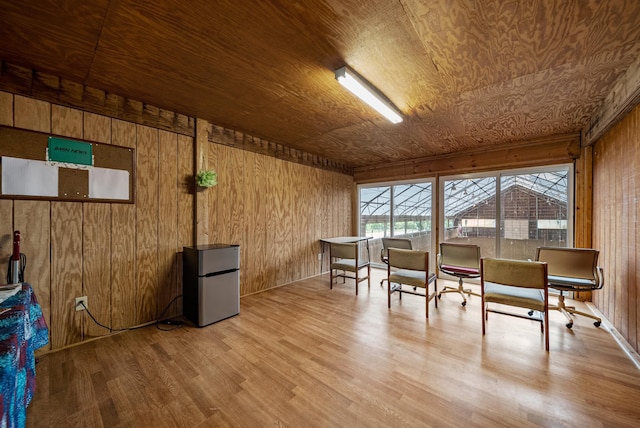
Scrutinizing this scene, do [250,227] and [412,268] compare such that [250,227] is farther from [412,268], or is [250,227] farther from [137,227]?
[412,268]

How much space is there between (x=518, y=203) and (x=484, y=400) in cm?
364

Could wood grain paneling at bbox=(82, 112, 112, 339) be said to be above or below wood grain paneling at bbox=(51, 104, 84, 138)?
below

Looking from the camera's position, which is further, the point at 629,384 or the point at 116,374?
the point at 116,374

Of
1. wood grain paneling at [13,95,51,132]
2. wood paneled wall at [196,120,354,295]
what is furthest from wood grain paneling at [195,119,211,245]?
wood grain paneling at [13,95,51,132]

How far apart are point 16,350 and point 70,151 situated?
206cm

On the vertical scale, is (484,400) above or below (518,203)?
below

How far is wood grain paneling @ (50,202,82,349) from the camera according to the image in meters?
2.12

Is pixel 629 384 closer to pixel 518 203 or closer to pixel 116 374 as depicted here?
pixel 518 203

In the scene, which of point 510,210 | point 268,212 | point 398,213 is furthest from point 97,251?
point 510,210

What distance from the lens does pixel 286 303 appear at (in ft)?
10.9

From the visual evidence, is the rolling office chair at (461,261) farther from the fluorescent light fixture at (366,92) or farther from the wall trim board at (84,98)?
the wall trim board at (84,98)

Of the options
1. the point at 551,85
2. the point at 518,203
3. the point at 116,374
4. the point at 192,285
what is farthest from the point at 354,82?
the point at 518,203

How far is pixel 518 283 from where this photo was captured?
2.26m

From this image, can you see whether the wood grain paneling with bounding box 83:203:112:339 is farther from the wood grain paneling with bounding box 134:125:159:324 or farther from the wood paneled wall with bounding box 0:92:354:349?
the wood grain paneling with bounding box 134:125:159:324
